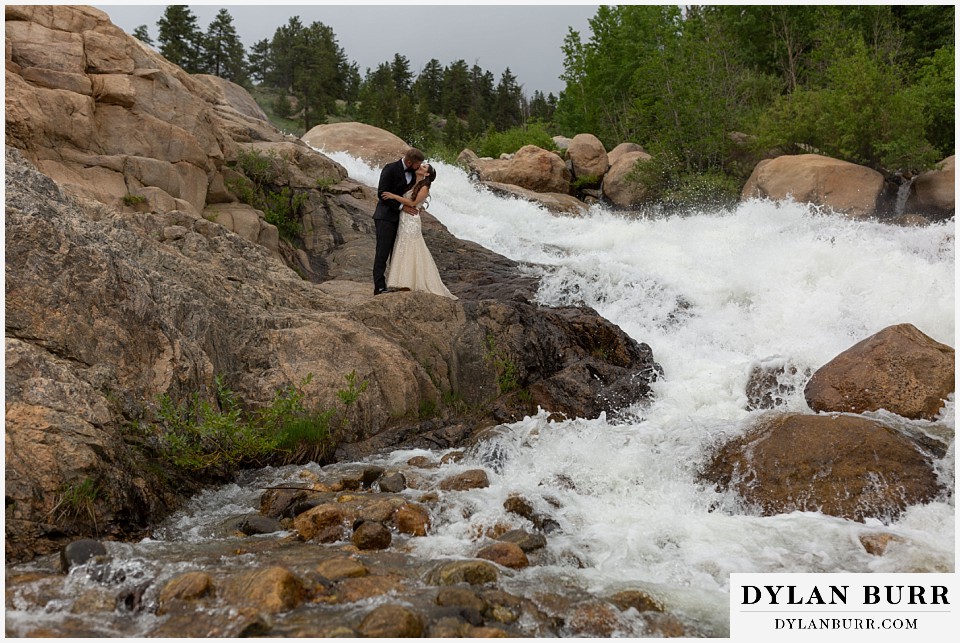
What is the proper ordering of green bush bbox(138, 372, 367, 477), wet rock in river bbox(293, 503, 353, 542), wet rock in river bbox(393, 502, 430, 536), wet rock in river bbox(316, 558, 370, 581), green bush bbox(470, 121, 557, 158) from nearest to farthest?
1. wet rock in river bbox(316, 558, 370, 581)
2. wet rock in river bbox(293, 503, 353, 542)
3. wet rock in river bbox(393, 502, 430, 536)
4. green bush bbox(138, 372, 367, 477)
5. green bush bbox(470, 121, 557, 158)

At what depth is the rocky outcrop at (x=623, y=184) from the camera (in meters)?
23.9

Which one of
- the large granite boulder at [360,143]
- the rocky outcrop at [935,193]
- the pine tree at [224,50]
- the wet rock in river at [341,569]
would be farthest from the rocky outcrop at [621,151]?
the pine tree at [224,50]

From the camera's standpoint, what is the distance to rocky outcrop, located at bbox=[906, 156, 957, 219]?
1700 centimetres

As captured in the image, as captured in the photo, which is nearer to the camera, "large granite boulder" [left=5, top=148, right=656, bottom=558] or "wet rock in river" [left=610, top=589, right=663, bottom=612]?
"wet rock in river" [left=610, top=589, right=663, bottom=612]

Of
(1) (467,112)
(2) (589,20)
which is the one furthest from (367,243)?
(1) (467,112)

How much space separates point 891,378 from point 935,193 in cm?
1326

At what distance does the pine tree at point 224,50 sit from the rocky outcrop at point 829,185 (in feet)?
150

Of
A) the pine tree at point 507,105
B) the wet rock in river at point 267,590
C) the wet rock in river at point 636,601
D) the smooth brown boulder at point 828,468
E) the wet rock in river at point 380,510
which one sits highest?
the pine tree at point 507,105

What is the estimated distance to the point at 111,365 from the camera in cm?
560

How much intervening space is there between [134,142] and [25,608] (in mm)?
8647

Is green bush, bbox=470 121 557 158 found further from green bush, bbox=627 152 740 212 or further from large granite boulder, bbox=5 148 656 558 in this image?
large granite boulder, bbox=5 148 656 558

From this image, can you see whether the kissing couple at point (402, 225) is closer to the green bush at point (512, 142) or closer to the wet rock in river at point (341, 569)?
the wet rock in river at point (341, 569)

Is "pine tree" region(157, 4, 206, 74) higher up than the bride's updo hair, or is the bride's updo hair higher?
"pine tree" region(157, 4, 206, 74)

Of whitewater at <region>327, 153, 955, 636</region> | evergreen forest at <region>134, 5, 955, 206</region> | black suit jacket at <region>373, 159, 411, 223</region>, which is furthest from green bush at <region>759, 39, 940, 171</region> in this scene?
black suit jacket at <region>373, 159, 411, 223</region>
